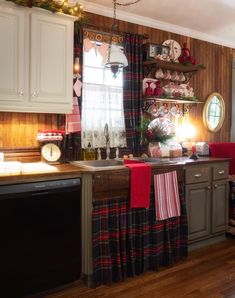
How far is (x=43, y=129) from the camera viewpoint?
304 cm

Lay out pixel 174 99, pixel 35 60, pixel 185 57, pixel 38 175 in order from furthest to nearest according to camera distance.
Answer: pixel 185 57
pixel 174 99
pixel 35 60
pixel 38 175

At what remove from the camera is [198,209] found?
3318 mm

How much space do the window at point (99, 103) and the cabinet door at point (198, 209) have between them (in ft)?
2.92

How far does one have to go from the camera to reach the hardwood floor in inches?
98.6

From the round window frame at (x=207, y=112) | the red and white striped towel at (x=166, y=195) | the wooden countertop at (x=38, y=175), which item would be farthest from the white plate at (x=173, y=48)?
the wooden countertop at (x=38, y=175)

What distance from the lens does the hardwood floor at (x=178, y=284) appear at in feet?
8.21

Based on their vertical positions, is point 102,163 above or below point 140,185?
above

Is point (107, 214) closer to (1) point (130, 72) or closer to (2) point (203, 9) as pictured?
(1) point (130, 72)

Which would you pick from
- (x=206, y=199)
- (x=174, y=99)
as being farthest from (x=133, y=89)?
(x=206, y=199)

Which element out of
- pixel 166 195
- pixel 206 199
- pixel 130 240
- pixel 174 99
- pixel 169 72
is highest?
pixel 169 72

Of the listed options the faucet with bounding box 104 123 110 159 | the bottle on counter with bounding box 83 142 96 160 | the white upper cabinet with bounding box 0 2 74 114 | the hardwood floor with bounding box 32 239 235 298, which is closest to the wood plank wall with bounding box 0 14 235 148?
the white upper cabinet with bounding box 0 2 74 114

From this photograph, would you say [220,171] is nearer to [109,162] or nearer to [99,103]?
[109,162]

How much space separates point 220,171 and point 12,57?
7.88 feet

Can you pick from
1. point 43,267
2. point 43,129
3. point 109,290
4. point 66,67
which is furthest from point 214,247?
point 66,67
